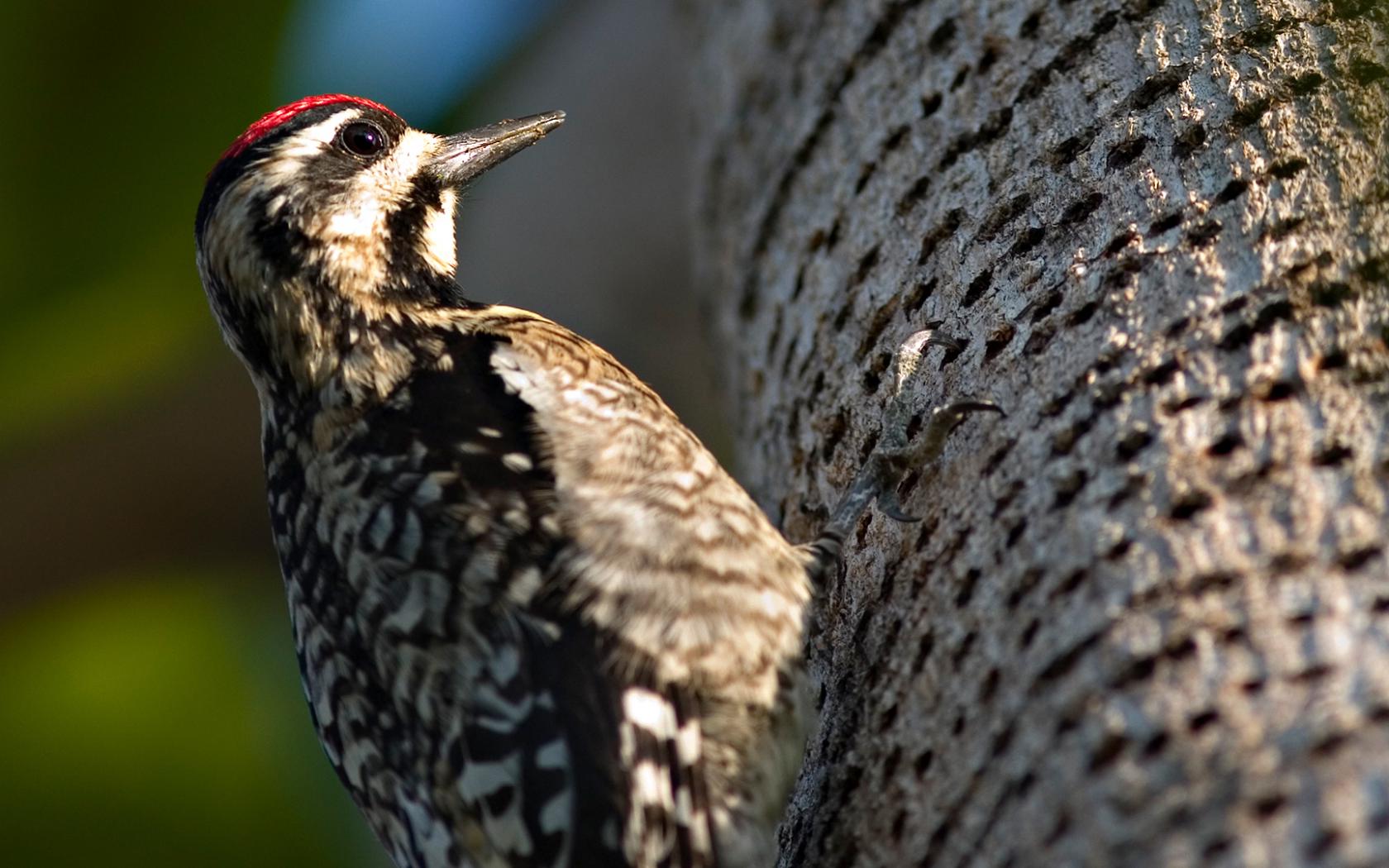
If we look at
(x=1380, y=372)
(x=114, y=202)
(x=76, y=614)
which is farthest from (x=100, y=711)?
(x=1380, y=372)

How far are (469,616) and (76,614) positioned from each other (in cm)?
360

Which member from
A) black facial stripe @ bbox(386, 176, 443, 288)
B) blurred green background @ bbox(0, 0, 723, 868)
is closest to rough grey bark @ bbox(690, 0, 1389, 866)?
black facial stripe @ bbox(386, 176, 443, 288)

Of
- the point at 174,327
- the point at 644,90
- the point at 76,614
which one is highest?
the point at 644,90

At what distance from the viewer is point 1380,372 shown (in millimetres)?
1660

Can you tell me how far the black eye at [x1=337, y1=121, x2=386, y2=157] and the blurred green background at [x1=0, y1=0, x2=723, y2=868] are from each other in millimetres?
1512

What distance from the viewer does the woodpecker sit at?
7.27ft

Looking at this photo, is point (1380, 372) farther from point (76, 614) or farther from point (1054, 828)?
point (76, 614)

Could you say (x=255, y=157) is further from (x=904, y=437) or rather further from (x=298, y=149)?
(x=904, y=437)

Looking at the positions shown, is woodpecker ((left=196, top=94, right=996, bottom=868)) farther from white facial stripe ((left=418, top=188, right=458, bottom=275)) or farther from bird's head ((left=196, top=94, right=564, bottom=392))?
white facial stripe ((left=418, top=188, right=458, bottom=275))

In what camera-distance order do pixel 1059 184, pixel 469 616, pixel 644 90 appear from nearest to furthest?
pixel 1059 184 → pixel 469 616 → pixel 644 90

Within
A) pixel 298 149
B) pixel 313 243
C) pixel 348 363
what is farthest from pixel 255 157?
pixel 348 363

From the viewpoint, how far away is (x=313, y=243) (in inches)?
119

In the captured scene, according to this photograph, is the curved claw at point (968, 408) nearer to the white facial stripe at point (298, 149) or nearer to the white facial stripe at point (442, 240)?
the white facial stripe at point (442, 240)

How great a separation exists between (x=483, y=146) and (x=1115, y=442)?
2034 mm
